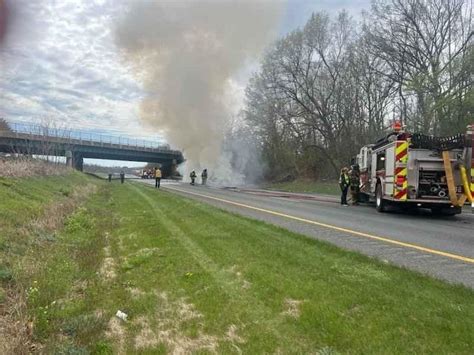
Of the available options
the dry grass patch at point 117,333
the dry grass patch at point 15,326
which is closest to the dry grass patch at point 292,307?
the dry grass patch at point 117,333

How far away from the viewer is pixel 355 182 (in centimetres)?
2180

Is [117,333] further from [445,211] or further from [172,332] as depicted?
[445,211]

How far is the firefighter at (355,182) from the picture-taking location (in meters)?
21.7

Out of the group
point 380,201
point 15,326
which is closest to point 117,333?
point 15,326

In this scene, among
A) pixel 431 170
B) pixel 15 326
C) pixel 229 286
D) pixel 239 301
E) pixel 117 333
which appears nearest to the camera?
pixel 15 326

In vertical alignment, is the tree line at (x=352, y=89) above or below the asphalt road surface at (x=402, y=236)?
above

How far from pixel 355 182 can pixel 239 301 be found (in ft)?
56.7

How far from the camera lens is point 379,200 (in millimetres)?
17875

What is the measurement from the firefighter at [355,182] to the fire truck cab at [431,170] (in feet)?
16.3

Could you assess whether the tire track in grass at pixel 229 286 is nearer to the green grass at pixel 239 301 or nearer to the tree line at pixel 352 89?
the green grass at pixel 239 301

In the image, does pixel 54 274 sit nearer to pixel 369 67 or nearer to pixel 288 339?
pixel 288 339

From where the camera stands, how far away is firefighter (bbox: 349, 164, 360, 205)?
71.2ft

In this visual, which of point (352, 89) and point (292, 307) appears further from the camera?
point (352, 89)

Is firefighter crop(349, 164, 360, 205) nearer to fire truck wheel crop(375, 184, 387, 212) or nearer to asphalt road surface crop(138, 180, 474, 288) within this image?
fire truck wheel crop(375, 184, 387, 212)
